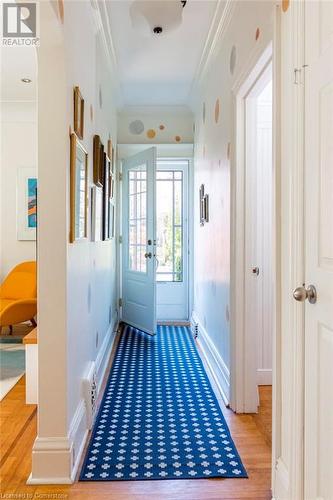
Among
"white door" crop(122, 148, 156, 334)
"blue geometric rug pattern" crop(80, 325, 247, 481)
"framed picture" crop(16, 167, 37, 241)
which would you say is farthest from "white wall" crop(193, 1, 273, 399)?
"framed picture" crop(16, 167, 37, 241)

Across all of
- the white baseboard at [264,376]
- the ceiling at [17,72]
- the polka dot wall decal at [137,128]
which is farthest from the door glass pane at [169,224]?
the white baseboard at [264,376]

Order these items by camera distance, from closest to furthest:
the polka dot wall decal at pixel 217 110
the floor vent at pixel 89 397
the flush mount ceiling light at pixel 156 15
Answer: the floor vent at pixel 89 397, the flush mount ceiling light at pixel 156 15, the polka dot wall decal at pixel 217 110

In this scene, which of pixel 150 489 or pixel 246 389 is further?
pixel 246 389

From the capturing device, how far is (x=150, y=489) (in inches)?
71.0

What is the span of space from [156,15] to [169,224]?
9.78 feet

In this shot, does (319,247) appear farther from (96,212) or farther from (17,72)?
(17,72)

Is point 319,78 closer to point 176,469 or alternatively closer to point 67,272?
point 67,272

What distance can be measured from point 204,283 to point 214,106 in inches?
67.6

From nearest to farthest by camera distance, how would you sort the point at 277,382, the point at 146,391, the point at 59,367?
the point at 277,382
the point at 59,367
the point at 146,391

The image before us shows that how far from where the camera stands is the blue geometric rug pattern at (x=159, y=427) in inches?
76.8

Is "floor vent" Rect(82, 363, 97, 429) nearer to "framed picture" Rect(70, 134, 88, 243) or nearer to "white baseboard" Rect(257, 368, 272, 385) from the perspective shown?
"framed picture" Rect(70, 134, 88, 243)

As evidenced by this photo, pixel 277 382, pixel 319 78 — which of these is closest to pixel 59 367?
pixel 277 382

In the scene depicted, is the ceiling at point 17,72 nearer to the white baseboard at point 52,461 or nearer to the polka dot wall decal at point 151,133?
the polka dot wall decal at point 151,133

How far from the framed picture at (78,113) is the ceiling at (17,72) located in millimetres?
1833
